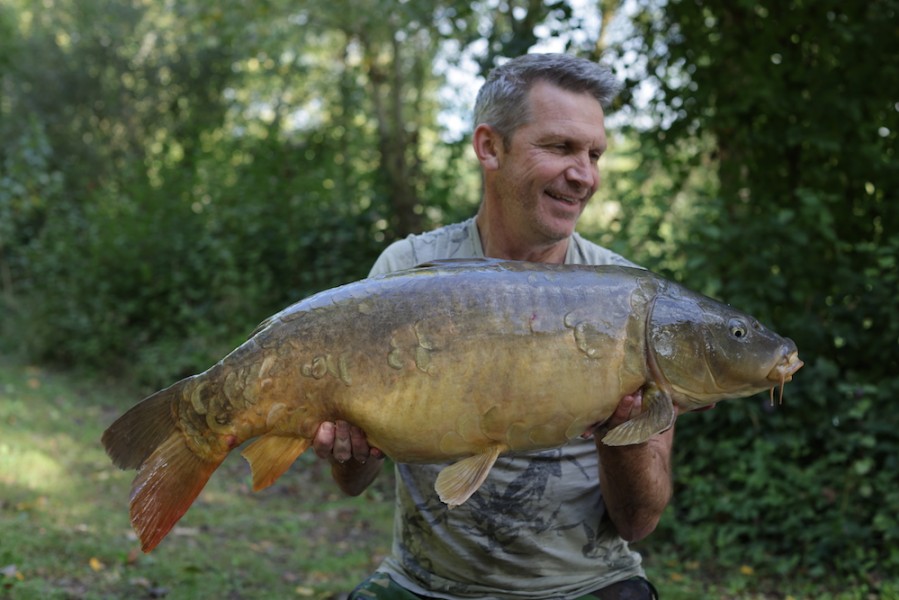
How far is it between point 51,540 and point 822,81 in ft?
15.1

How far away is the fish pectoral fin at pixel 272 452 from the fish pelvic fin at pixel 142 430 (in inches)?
7.4

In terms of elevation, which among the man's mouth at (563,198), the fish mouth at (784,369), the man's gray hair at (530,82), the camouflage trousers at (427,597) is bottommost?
the camouflage trousers at (427,597)

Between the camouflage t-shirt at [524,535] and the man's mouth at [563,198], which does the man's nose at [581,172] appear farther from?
the camouflage t-shirt at [524,535]

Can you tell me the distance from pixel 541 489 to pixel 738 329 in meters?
0.75

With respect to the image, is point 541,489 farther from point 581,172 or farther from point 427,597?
point 581,172

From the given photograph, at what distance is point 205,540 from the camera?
505 centimetres

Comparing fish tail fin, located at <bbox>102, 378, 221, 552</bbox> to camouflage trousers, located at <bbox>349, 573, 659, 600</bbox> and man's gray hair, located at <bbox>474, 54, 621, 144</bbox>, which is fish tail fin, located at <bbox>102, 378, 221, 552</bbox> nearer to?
camouflage trousers, located at <bbox>349, 573, 659, 600</bbox>

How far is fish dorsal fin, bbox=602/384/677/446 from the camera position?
195cm

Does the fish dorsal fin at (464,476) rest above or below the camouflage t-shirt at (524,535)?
above

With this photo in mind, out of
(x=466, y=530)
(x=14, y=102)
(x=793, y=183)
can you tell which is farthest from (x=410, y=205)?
(x=14, y=102)

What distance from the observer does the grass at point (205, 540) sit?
4223 millimetres

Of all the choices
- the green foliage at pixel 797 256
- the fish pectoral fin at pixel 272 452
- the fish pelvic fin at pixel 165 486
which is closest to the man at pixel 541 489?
the fish pectoral fin at pixel 272 452

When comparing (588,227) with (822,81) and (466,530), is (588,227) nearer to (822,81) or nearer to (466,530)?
(822,81)

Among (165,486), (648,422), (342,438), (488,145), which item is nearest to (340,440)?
(342,438)
